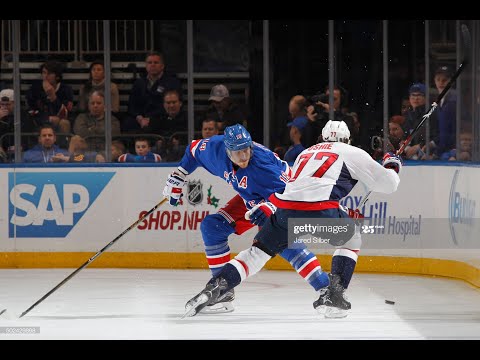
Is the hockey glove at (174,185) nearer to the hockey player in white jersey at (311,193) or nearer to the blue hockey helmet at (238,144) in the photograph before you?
the blue hockey helmet at (238,144)

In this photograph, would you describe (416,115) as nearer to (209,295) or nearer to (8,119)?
(8,119)

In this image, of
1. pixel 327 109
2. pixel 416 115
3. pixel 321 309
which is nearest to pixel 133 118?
pixel 327 109

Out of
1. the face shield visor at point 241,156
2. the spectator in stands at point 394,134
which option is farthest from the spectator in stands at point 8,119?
the face shield visor at point 241,156

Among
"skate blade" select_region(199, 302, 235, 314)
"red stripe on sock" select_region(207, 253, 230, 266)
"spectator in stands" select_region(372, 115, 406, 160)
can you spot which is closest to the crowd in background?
"spectator in stands" select_region(372, 115, 406, 160)

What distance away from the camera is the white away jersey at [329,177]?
5797mm

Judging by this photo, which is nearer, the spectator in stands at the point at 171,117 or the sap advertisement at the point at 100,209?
the sap advertisement at the point at 100,209

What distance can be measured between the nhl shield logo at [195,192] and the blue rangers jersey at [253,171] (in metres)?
2.15

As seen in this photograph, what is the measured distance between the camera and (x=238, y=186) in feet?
20.3

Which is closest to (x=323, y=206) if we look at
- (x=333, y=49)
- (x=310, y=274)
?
(x=310, y=274)

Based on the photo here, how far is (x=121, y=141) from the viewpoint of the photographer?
888cm

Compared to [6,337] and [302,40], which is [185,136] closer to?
[302,40]

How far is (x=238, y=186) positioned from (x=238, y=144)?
0.98ft

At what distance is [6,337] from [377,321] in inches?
71.0

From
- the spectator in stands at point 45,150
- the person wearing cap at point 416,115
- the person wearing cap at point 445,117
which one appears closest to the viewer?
the person wearing cap at point 445,117
